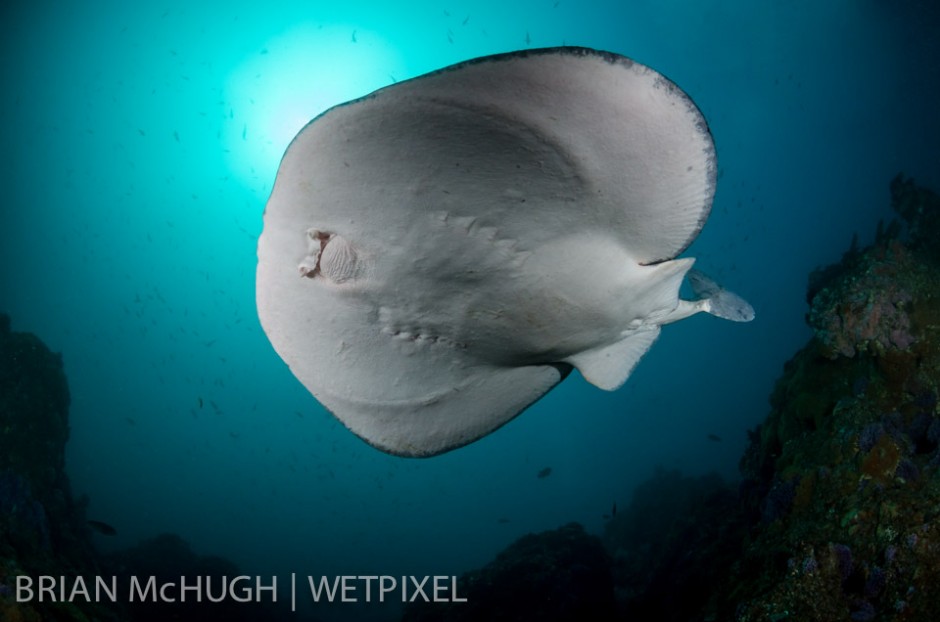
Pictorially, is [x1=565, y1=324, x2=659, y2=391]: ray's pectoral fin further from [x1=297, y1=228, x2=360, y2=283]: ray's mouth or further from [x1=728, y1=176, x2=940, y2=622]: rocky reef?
[x1=728, y1=176, x2=940, y2=622]: rocky reef

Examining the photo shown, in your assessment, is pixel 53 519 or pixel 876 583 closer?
pixel 876 583

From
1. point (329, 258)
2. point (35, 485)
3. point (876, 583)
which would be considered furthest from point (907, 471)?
point (35, 485)

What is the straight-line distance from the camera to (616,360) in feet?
9.52

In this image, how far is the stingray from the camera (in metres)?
1.26

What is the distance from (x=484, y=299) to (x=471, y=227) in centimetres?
45

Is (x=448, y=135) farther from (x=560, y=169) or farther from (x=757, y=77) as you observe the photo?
(x=757, y=77)

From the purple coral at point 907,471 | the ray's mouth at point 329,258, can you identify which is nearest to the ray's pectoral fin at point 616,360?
the ray's mouth at point 329,258

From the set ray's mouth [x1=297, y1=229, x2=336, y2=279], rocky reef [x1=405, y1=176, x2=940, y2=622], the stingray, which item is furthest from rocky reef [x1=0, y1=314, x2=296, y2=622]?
rocky reef [x1=405, y1=176, x2=940, y2=622]

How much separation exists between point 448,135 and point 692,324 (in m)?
54.6

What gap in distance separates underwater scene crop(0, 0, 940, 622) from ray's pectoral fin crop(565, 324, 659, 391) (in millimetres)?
23

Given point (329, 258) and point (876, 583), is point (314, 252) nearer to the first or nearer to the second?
point (329, 258)

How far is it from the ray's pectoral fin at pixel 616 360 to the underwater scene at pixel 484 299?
0.02 metres

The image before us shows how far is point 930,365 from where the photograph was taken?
3.91 metres

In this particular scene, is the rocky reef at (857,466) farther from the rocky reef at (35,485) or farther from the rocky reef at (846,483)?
the rocky reef at (35,485)
